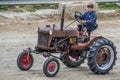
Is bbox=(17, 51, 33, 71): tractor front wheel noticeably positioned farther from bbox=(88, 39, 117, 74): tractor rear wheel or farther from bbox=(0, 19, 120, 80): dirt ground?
bbox=(88, 39, 117, 74): tractor rear wheel

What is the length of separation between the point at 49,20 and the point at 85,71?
10.9 metres

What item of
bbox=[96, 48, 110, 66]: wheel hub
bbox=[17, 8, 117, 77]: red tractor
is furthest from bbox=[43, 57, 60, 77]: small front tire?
bbox=[96, 48, 110, 66]: wheel hub

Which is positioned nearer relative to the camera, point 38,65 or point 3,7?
point 38,65

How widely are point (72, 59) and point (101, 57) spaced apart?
3.19 ft

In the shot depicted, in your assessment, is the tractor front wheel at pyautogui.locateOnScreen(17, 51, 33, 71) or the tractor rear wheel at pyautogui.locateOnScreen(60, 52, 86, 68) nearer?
the tractor front wheel at pyautogui.locateOnScreen(17, 51, 33, 71)

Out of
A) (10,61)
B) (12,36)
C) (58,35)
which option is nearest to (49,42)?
(58,35)

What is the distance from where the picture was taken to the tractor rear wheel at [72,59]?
42.8ft

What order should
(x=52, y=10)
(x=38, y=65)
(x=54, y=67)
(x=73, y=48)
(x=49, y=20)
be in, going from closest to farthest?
(x=54, y=67) → (x=73, y=48) → (x=38, y=65) → (x=49, y=20) → (x=52, y=10)

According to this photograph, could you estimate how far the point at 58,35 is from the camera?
488 inches

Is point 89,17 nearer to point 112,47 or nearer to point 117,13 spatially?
point 112,47

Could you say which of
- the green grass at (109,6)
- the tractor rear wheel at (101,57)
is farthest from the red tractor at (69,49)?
the green grass at (109,6)

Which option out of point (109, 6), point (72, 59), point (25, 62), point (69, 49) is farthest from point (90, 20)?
point (109, 6)

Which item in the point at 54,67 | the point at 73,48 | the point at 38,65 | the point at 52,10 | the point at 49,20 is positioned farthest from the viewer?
the point at 52,10

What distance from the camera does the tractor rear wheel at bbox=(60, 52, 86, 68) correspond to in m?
13.0
